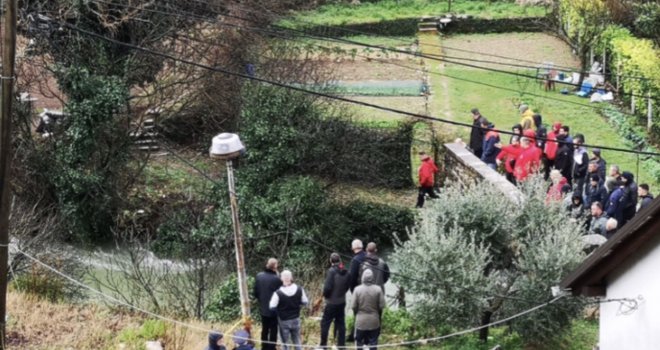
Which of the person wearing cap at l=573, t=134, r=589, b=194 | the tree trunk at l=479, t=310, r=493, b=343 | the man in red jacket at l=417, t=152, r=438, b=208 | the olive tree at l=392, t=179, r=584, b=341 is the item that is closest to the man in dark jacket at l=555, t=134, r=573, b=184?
the person wearing cap at l=573, t=134, r=589, b=194

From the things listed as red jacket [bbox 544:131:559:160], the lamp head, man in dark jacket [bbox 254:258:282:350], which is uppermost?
the lamp head

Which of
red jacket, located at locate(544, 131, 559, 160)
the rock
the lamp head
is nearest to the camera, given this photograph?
the lamp head

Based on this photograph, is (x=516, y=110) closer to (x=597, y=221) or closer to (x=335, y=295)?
(x=597, y=221)

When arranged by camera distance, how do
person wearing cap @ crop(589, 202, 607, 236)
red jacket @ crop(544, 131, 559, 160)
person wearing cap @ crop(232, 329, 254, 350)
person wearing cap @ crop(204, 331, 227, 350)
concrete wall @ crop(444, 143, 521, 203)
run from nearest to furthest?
person wearing cap @ crop(204, 331, 227, 350) → person wearing cap @ crop(232, 329, 254, 350) → person wearing cap @ crop(589, 202, 607, 236) → concrete wall @ crop(444, 143, 521, 203) → red jacket @ crop(544, 131, 559, 160)

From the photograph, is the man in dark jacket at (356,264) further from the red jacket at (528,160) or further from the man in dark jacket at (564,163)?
the man in dark jacket at (564,163)

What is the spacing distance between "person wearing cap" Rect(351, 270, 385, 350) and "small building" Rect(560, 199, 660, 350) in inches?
145

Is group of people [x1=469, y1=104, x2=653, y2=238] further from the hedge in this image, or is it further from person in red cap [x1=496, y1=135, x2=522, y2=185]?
the hedge

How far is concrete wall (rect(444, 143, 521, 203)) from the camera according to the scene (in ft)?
71.9

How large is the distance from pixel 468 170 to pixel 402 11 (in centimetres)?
1832

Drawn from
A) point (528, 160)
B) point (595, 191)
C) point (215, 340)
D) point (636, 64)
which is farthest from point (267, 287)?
point (636, 64)

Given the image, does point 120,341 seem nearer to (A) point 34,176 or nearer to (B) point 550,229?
(B) point 550,229

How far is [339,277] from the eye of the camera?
52.3ft

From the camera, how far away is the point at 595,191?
20.7 m

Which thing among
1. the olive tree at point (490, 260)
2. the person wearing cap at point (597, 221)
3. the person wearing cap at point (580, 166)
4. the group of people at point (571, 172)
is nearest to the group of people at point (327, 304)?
the olive tree at point (490, 260)
